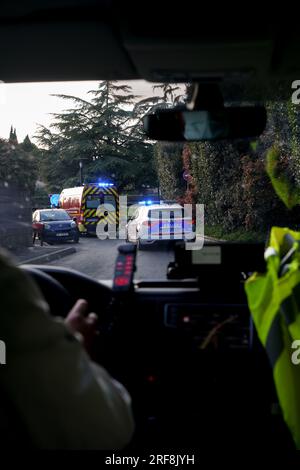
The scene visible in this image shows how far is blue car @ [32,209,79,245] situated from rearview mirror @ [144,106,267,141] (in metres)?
8.44

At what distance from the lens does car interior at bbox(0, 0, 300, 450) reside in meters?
2.84

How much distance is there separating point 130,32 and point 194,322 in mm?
1552

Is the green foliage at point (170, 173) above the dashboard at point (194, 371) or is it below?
above

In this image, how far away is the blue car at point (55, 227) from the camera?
38.2ft

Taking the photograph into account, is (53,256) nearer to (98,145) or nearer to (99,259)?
(99,259)

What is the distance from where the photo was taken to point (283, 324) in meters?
2.57

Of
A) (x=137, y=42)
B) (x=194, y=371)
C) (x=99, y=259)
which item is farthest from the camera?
(x=99, y=259)

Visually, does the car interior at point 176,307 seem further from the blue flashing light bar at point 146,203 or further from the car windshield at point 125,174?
the blue flashing light bar at point 146,203

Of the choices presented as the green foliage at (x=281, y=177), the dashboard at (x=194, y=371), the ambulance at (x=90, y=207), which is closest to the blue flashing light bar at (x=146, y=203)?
the ambulance at (x=90, y=207)

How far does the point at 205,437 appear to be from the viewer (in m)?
3.15

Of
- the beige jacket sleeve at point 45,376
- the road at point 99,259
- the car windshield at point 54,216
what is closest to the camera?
the beige jacket sleeve at point 45,376

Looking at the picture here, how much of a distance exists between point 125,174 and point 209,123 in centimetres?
289

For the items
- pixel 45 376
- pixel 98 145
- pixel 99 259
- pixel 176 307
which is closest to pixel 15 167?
pixel 99 259

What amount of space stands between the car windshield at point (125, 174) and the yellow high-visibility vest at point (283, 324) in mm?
971
